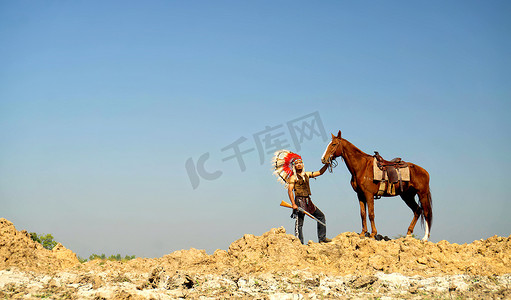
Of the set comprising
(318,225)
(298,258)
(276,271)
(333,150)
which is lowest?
(276,271)

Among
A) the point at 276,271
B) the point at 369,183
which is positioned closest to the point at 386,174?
the point at 369,183

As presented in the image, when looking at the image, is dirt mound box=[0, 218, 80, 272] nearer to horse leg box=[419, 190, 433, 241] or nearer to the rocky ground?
the rocky ground

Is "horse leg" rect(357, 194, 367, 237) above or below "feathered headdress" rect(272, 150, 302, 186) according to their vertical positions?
below

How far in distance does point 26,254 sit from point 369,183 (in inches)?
325

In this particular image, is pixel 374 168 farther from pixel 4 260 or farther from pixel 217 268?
pixel 4 260

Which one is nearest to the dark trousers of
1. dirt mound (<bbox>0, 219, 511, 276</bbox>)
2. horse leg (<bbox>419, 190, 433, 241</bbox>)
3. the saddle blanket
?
dirt mound (<bbox>0, 219, 511, 276</bbox>)

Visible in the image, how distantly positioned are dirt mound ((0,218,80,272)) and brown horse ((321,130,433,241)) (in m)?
6.66

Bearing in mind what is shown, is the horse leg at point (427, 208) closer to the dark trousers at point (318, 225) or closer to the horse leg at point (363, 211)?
the horse leg at point (363, 211)

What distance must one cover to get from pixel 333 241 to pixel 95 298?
18.5 ft

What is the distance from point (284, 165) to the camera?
39.4 ft

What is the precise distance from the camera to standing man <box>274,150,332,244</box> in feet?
39.1

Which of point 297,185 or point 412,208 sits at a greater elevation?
point 297,185

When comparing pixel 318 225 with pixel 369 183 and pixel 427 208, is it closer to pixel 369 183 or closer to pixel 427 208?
pixel 369 183

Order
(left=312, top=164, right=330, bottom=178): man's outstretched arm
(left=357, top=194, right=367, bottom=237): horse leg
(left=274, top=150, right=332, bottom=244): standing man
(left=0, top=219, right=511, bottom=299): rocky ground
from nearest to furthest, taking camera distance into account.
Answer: (left=0, top=219, right=511, bottom=299): rocky ground
(left=274, top=150, right=332, bottom=244): standing man
(left=357, top=194, right=367, bottom=237): horse leg
(left=312, top=164, right=330, bottom=178): man's outstretched arm
